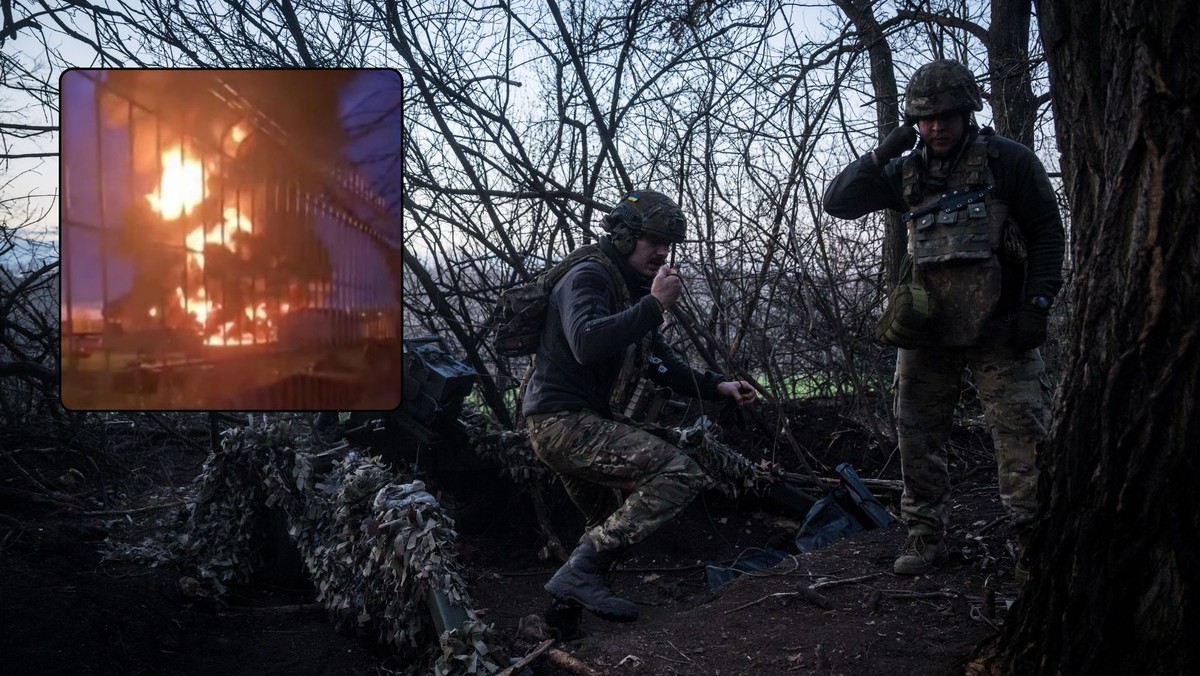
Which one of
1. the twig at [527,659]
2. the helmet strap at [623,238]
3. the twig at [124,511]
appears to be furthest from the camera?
the twig at [124,511]

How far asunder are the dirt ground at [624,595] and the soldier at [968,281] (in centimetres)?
42

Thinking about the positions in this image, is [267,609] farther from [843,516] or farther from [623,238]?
[843,516]

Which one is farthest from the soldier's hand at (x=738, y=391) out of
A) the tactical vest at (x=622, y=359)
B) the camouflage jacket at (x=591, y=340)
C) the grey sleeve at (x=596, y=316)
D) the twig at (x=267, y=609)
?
the twig at (x=267, y=609)

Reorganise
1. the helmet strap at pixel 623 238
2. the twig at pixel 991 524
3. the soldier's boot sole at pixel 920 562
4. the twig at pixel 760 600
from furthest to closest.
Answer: the helmet strap at pixel 623 238 < the twig at pixel 991 524 < the soldier's boot sole at pixel 920 562 < the twig at pixel 760 600

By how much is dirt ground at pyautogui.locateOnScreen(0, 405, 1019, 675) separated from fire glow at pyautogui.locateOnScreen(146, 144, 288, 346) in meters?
1.43

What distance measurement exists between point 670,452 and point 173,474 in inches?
196

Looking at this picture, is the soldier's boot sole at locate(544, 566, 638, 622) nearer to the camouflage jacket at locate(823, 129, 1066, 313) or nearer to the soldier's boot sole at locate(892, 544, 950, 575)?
the soldier's boot sole at locate(892, 544, 950, 575)

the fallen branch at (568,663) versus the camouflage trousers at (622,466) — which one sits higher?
the camouflage trousers at (622,466)

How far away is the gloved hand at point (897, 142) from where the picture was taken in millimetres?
3781

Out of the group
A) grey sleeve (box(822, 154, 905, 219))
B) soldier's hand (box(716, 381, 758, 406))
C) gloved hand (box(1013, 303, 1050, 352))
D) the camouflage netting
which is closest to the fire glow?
the camouflage netting

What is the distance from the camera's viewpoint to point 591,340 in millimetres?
3844

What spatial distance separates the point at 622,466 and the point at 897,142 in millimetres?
1847

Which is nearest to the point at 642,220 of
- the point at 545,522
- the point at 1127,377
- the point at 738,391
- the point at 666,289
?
the point at 666,289

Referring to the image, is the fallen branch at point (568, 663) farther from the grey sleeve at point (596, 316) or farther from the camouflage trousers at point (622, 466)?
the grey sleeve at point (596, 316)
